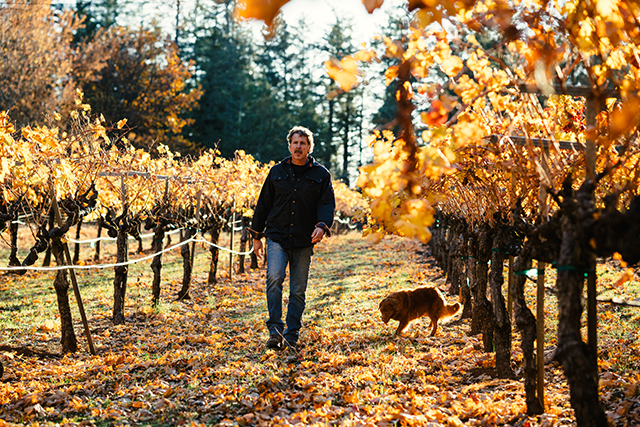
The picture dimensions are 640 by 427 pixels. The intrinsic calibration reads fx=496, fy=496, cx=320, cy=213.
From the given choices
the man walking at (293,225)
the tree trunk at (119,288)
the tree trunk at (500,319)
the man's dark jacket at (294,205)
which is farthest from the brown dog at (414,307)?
the tree trunk at (119,288)

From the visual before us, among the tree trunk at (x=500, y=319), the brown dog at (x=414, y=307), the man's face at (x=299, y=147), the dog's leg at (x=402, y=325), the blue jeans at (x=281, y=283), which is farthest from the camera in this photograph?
the dog's leg at (x=402, y=325)

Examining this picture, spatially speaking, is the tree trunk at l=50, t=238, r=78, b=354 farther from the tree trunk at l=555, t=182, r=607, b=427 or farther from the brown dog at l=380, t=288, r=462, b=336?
the tree trunk at l=555, t=182, r=607, b=427

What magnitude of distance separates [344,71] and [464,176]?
2852 millimetres

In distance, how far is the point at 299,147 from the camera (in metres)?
5.09

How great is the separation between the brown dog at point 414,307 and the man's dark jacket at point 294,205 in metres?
1.25

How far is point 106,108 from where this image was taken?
25.0 m

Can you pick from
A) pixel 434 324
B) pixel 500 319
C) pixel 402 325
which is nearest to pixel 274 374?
pixel 500 319

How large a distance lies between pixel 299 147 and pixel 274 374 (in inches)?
87.8

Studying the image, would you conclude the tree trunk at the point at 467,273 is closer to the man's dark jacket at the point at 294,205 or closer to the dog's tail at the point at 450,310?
the dog's tail at the point at 450,310

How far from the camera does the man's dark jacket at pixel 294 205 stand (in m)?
4.96

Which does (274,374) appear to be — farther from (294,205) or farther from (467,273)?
(467,273)

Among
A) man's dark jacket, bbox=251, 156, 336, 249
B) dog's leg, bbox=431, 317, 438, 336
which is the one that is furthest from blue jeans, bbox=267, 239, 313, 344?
dog's leg, bbox=431, 317, 438, 336

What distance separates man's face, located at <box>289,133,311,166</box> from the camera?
5.09 metres

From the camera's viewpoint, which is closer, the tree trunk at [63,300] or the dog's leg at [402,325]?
the tree trunk at [63,300]
